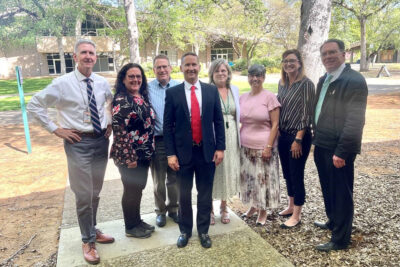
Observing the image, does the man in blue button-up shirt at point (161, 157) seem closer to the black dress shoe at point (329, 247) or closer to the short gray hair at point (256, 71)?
the short gray hair at point (256, 71)

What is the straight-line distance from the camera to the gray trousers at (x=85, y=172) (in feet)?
9.93

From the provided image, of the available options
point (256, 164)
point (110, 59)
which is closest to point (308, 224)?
point (256, 164)

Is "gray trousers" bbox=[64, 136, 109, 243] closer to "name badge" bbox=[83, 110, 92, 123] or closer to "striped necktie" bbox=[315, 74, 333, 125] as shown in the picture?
"name badge" bbox=[83, 110, 92, 123]

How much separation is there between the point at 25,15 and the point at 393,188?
112 feet

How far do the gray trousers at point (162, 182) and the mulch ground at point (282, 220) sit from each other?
0.95 metres

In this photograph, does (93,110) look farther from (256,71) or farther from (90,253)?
(256,71)

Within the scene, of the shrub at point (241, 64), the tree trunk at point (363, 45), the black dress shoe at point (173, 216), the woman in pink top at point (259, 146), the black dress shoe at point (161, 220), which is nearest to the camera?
the woman in pink top at point (259, 146)

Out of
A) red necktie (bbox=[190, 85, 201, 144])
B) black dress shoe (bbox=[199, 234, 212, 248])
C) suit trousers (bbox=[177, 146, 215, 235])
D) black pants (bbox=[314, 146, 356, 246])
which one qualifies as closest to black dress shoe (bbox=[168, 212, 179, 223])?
suit trousers (bbox=[177, 146, 215, 235])

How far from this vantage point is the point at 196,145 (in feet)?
10.5

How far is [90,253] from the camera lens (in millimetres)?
3072

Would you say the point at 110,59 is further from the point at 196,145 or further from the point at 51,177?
the point at 196,145

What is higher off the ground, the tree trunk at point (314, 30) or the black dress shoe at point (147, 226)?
the tree trunk at point (314, 30)

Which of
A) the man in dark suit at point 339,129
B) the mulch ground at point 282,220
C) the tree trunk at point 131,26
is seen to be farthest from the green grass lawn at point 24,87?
the man in dark suit at point 339,129

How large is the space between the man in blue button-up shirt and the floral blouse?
1.08 ft
